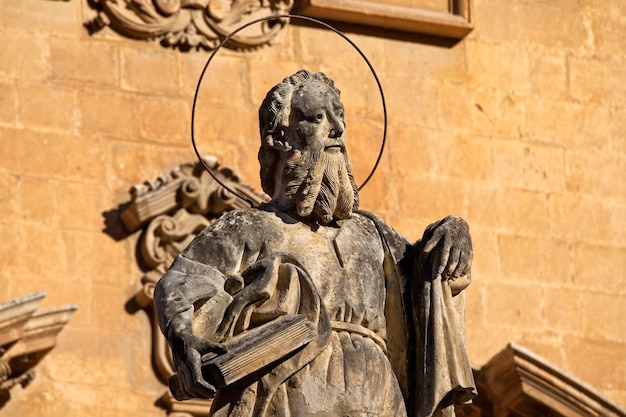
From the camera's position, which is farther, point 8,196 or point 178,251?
point 178,251

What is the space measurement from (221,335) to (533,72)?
23.9 ft

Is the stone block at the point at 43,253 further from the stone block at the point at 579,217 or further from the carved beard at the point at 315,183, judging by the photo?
the carved beard at the point at 315,183

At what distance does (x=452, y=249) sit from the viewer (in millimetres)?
8523

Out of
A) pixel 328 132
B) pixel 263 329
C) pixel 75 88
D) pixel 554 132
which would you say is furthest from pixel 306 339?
pixel 554 132

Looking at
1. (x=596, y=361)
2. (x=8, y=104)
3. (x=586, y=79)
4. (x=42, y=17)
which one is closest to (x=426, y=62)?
(x=586, y=79)

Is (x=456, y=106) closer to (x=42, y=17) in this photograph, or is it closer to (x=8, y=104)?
(x=42, y=17)

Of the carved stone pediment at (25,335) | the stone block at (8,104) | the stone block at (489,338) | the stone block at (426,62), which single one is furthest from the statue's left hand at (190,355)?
the stone block at (426,62)

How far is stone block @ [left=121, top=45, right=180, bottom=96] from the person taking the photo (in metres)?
14.3

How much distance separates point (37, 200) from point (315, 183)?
551 centimetres

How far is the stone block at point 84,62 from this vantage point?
14109 millimetres

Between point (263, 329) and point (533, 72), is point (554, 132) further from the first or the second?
point (263, 329)

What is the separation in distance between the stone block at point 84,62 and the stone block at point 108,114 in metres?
0.06

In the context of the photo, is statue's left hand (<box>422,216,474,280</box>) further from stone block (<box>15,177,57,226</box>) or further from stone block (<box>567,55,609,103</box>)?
stone block (<box>567,55,609,103</box>)

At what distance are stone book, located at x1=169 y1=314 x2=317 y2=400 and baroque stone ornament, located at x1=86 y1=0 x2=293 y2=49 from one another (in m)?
6.11
